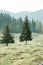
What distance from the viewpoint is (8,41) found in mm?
63594

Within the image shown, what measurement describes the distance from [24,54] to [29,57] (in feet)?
7.52

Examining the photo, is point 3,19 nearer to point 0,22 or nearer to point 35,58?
point 0,22

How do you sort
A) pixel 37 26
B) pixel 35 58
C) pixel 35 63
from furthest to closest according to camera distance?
1. pixel 37 26
2. pixel 35 58
3. pixel 35 63

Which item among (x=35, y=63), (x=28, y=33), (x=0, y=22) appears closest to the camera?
(x=35, y=63)

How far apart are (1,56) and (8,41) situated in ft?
98.9

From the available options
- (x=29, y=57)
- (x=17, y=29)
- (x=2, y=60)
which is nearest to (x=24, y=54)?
(x=29, y=57)

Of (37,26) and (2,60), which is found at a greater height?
(2,60)

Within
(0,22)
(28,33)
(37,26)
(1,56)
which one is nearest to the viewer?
(1,56)

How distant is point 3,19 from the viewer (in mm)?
175000

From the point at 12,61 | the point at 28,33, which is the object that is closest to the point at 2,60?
the point at 12,61

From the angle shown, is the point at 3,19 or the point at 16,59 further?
the point at 3,19

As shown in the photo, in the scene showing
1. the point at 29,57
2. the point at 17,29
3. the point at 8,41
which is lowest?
the point at 17,29

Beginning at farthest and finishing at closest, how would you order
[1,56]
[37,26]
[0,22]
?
1. [37,26]
2. [0,22]
3. [1,56]

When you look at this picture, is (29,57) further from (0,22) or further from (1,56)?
(0,22)
